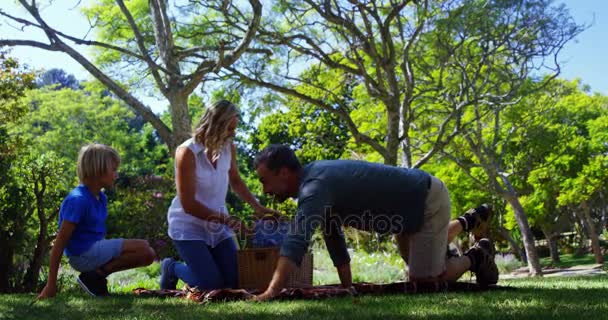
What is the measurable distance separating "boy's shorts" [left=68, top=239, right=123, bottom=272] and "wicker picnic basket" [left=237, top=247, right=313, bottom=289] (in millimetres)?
1099

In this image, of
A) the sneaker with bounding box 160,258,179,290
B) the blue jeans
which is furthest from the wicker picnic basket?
the sneaker with bounding box 160,258,179,290

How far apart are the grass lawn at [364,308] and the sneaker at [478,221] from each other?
37.5 inches

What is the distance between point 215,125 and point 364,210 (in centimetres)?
132

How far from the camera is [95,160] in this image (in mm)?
5254

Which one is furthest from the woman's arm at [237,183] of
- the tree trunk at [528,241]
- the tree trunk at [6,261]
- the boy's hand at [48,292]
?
the tree trunk at [528,241]

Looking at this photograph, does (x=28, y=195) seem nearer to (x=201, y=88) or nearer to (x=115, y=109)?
(x=201, y=88)

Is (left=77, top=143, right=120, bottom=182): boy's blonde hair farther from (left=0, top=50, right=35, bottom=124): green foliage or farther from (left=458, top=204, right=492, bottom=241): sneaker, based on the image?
(left=0, top=50, right=35, bottom=124): green foliage

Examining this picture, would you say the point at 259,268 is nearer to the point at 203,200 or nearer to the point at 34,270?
the point at 203,200

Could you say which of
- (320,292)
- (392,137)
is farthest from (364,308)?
(392,137)

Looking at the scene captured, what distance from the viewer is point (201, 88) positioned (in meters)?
13.5

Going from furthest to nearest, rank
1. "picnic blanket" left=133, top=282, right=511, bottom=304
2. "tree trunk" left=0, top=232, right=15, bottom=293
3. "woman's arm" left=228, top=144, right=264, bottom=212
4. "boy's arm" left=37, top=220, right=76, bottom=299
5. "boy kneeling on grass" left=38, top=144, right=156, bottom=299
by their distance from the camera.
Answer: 1. "tree trunk" left=0, top=232, right=15, bottom=293
2. "woman's arm" left=228, top=144, right=264, bottom=212
3. "boy kneeling on grass" left=38, top=144, right=156, bottom=299
4. "boy's arm" left=37, top=220, right=76, bottom=299
5. "picnic blanket" left=133, top=282, right=511, bottom=304

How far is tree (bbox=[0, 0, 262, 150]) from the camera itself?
862 cm

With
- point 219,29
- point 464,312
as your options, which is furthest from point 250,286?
point 219,29

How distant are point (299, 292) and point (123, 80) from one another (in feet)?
33.1
